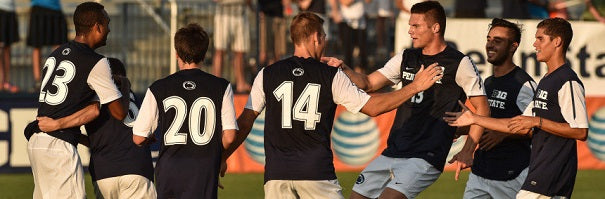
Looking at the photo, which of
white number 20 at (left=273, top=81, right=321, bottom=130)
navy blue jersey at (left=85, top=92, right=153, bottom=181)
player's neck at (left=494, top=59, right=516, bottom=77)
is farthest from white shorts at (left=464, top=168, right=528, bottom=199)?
navy blue jersey at (left=85, top=92, right=153, bottom=181)

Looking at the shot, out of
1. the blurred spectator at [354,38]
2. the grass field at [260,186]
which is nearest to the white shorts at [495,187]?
the grass field at [260,186]

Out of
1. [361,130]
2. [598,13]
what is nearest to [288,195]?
[361,130]

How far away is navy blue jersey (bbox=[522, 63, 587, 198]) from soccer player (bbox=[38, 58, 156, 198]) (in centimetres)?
310

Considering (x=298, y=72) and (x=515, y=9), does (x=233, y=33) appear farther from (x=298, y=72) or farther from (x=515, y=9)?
(x=298, y=72)

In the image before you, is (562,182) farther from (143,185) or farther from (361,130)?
(361,130)

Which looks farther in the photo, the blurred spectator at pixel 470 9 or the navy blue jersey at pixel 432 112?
the blurred spectator at pixel 470 9

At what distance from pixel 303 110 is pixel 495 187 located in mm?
2493

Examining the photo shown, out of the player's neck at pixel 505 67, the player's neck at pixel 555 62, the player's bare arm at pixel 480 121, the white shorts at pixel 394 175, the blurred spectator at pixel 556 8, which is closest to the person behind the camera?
the player's bare arm at pixel 480 121

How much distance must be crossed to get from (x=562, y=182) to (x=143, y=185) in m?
3.32

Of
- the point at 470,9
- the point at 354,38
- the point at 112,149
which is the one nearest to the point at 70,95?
the point at 112,149

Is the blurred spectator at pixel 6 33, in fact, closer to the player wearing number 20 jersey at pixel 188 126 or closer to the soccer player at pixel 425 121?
the soccer player at pixel 425 121

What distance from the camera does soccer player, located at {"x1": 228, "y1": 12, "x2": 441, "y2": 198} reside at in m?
9.07

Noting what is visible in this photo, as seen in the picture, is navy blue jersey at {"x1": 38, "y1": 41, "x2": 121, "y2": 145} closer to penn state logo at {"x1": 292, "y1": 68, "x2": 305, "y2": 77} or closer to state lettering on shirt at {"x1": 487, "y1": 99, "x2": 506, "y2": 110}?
penn state logo at {"x1": 292, "y1": 68, "x2": 305, "y2": 77}

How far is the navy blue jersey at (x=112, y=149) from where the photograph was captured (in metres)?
10.1
